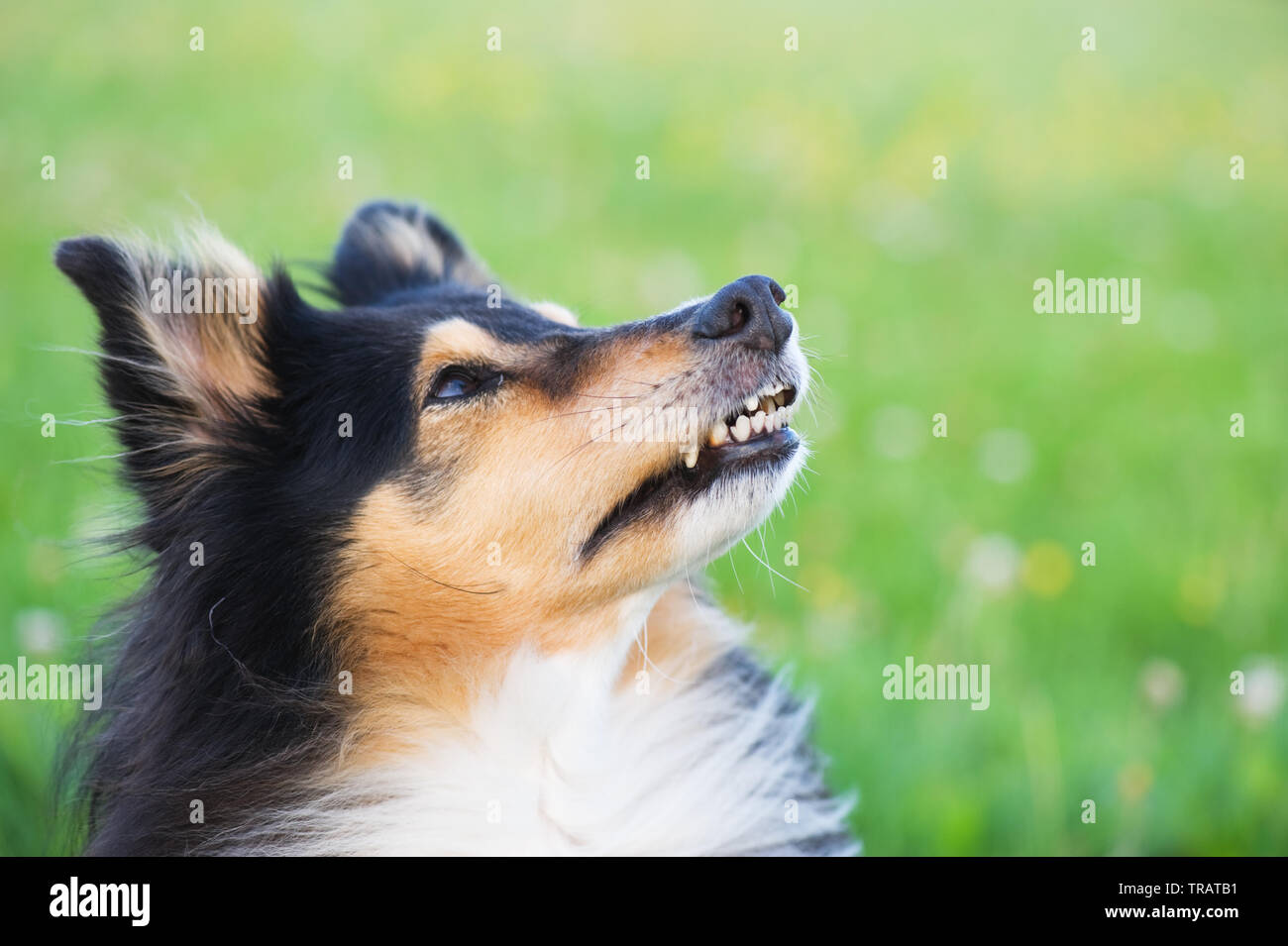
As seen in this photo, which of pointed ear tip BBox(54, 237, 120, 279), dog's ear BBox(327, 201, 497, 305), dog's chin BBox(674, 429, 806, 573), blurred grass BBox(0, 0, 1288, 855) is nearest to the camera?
pointed ear tip BBox(54, 237, 120, 279)

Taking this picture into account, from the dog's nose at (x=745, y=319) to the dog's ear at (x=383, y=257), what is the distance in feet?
4.18

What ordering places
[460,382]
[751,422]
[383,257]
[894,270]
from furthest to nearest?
[894,270], [383,257], [460,382], [751,422]

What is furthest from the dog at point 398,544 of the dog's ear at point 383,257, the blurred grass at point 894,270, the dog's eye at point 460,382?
the dog's ear at point 383,257

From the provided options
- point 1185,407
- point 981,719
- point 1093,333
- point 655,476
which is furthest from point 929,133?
point 655,476

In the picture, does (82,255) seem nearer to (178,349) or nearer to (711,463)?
(178,349)

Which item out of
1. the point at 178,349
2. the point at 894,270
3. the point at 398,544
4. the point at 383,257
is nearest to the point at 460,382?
the point at 398,544

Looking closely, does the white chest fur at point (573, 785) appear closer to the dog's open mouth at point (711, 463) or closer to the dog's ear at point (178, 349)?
the dog's open mouth at point (711, 463)

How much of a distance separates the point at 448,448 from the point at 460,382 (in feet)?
0.67

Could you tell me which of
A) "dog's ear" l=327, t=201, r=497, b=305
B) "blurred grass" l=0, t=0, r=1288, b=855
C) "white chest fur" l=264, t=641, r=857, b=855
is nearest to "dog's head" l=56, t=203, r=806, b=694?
"white chest fur" l=264, t=641, r=857, b=855

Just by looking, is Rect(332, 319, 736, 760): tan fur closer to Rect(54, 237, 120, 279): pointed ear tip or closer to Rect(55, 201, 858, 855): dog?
Rect(55, 201, 858, 855): dog

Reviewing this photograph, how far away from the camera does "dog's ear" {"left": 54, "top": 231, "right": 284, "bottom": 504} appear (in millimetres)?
2961

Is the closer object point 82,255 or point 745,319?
point 82,255

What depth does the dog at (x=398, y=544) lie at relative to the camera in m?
3.04

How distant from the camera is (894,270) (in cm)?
914
